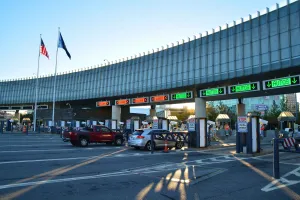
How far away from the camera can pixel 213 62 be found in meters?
37.0

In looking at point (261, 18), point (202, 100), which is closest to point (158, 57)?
point (202, 100)

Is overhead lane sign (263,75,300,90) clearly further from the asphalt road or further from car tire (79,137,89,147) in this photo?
car tire (79,137,89,147)

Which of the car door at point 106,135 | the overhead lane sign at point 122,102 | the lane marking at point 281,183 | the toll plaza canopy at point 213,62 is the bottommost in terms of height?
the lane marking at point 281,183

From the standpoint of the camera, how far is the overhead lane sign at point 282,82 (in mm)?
28562

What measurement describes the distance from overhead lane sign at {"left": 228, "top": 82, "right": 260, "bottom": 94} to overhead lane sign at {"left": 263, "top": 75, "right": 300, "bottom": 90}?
1.15 m

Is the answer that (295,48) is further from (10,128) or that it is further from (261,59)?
(10,128)

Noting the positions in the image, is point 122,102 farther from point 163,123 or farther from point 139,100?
point 163,123

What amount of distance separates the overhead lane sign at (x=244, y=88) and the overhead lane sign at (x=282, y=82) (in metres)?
1.15

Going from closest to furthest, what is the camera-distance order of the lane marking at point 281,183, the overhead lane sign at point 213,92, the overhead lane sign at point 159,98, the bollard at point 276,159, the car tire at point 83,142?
the lane marking at point 281,183 → the bollard at point 276,159 → the car tire at point 83,142 → the overhead lane sign at point 213,92 → the overhead lane sign at point 159,98

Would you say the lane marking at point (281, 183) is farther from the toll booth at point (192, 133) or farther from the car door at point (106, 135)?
the car door at point (106, 135)

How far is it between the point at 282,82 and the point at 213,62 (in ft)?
31.9

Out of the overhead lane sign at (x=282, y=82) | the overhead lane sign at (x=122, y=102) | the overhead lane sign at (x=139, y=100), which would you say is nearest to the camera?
the overhead lane sign at (x=282, y=82)

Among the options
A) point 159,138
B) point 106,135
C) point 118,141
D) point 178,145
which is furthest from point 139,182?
point 118,141

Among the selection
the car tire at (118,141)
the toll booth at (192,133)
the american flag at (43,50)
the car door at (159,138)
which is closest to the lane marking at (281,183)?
the car door at (159,138)
